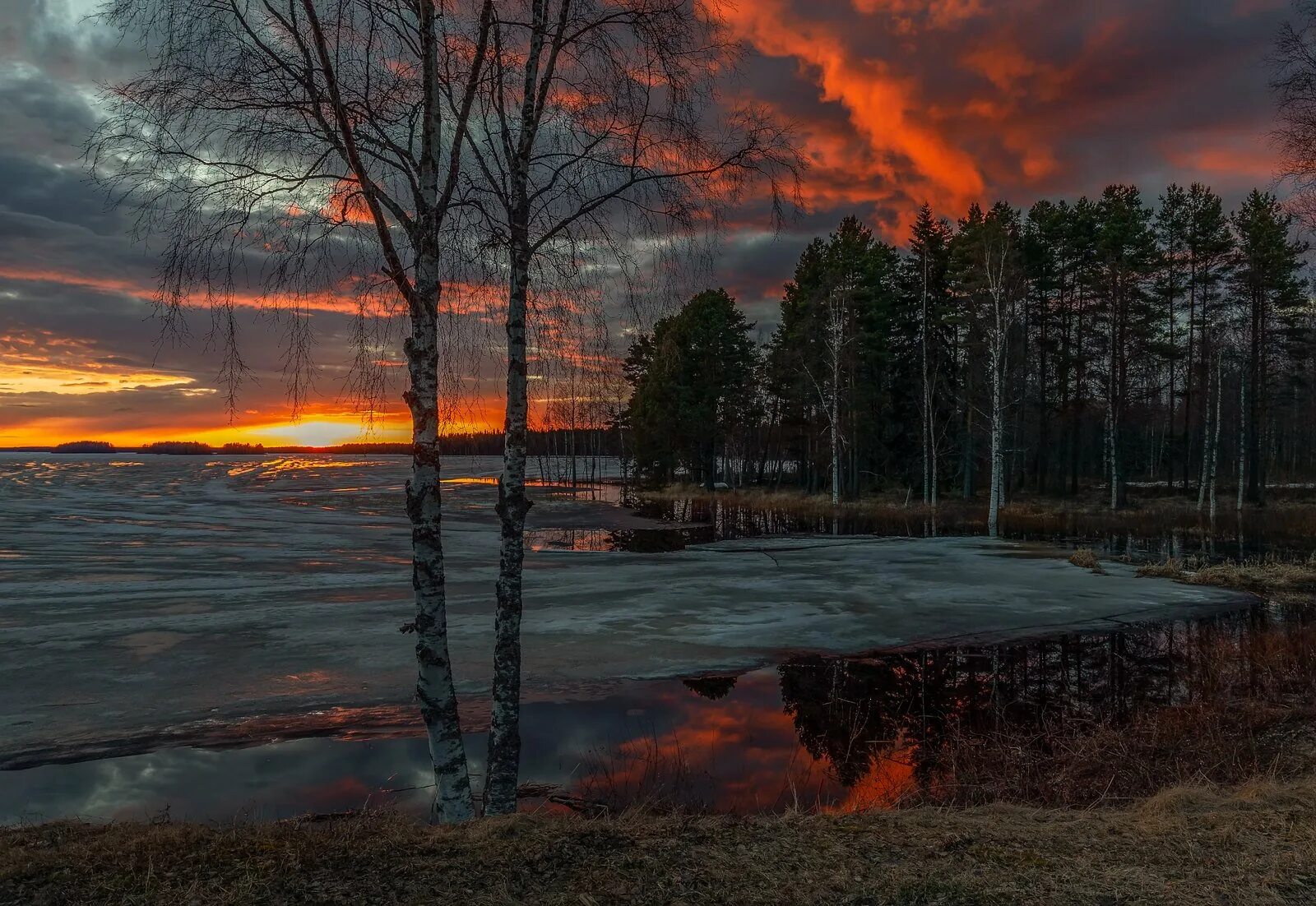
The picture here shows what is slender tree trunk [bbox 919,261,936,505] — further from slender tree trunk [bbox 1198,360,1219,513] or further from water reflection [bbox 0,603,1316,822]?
water reflection [bbox 0,603,1316,822]

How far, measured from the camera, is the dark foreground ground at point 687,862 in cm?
407

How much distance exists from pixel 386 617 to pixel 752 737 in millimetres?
9067

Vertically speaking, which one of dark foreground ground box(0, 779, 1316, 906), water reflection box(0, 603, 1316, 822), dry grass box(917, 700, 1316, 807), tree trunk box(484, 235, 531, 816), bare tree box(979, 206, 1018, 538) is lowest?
water reflection box(0, 603, 1316, 822)

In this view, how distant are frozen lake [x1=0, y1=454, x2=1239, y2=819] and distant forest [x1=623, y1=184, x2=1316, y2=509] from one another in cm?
1387

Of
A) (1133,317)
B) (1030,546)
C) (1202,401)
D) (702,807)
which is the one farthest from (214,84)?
(1202,401)

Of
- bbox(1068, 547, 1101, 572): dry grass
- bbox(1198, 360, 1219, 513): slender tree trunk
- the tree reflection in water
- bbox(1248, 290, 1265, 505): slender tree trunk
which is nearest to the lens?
the tree reflection in water

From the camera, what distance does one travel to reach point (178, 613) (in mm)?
15281

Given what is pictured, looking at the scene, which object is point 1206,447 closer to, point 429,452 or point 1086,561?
point 1086,561

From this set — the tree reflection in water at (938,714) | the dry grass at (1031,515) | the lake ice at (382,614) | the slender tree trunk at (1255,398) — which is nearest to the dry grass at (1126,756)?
the tree reflection in water at (938,714)

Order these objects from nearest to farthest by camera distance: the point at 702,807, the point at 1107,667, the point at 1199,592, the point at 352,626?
the point at 702,807
the point at 1107,667
the point at 352,626
the point at 1199,592

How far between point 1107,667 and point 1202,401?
41.8 meters

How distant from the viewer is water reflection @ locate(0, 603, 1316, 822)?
24.5 ft

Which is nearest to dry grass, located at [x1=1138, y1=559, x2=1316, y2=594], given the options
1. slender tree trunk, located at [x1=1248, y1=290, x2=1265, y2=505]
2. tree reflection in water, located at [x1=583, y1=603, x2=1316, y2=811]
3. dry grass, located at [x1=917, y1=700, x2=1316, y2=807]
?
tree reflection in water, located at [x1=583, y1=603, x2=1316, y2=811]

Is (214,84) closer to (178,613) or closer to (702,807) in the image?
(702,807)
